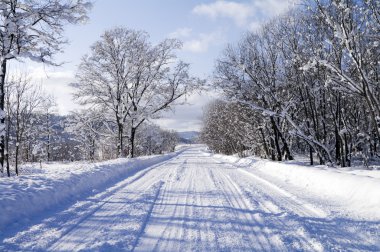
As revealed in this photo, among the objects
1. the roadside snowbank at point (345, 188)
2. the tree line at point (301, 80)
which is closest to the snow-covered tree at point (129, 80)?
the tree line at point (301, 80)

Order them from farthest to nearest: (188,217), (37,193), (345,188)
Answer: (345,188) < (37,193) < (188,217)

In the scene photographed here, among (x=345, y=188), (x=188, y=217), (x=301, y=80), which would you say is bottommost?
(x=188, y=217)

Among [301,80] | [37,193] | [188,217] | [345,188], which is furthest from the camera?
[301,80]

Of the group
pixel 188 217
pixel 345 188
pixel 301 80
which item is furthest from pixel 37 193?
pixel 301 80

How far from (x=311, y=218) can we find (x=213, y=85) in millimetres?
20398

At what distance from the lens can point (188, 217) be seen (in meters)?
6.57

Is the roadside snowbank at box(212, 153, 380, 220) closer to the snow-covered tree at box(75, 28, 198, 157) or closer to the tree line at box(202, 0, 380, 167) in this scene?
the tree line at box(202, 0, 380, 167)

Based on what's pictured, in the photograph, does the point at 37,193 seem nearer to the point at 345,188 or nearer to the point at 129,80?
the point at 345,188

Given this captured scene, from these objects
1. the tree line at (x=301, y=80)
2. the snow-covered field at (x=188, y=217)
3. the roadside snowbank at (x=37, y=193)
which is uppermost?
the tree line at (x=301, y=80)

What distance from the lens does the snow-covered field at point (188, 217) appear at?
16.2ft

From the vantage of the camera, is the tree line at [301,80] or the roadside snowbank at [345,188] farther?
the tree line at [301,80]

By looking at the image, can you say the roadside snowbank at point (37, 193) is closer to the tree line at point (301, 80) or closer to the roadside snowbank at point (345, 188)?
the roadside snowbank at point (345, 188)

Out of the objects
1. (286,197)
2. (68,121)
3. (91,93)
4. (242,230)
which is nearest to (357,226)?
(242,230)

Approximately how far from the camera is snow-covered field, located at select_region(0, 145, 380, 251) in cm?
493
